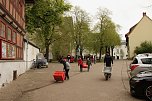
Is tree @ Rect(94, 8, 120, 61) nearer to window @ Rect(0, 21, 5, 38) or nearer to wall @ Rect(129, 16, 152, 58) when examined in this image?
wall @ Rect(129, 16, 152, 58)

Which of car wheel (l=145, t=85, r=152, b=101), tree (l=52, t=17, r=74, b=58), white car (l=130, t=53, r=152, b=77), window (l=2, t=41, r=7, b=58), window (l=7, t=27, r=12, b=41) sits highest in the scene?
tree (l=52, t=17, r=74, b=58)

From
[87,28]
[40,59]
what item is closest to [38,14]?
[40,59]

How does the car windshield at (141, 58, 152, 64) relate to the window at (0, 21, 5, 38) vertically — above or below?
below

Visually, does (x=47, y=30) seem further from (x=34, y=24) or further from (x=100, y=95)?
(x=100, y=95)

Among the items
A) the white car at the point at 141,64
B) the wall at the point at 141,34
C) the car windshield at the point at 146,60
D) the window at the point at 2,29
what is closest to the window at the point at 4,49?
the window at the point at 2,29

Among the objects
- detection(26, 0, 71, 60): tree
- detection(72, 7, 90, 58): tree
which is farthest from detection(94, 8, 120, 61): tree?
detection(26, 0, 71, 60): tree

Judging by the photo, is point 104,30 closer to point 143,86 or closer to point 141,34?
point 141,34

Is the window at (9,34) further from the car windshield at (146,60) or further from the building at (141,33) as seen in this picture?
the building at (141,33)

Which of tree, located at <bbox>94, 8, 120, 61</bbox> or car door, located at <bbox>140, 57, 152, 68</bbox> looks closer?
car door, located at <bbox>140, 57, 152, 68</bbox>

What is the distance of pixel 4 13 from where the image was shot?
61.2ft

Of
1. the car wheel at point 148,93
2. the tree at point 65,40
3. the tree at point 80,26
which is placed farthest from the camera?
the tree at point 80,26

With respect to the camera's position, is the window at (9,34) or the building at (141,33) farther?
the building at (141,33)

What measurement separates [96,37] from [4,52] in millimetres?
58006

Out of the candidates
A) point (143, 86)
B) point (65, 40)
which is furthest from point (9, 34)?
point (65, 40)
